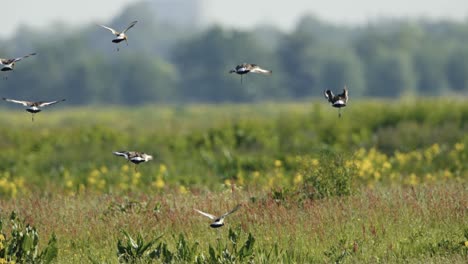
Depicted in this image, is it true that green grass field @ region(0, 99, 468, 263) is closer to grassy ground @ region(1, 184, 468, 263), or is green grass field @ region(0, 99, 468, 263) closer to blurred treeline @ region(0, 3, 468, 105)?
grassy ground @ region(1, 184, 468, 263)

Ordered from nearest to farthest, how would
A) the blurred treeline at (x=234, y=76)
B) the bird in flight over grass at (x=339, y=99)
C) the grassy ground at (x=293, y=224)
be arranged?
the bird in flight over grass at (x=339, y=99) → the grassy ground at (x=293, y=224) → the blurred treeline at (x=234, y=76)

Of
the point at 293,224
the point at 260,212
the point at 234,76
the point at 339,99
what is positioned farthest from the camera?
the point at 234,76

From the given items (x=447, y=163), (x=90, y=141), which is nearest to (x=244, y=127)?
(x=90, y=141)

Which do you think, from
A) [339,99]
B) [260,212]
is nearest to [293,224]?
[260,212]

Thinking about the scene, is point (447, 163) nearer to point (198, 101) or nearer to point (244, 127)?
point (244, 127)

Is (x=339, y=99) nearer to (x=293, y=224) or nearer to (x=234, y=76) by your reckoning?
(x=293, y=224)

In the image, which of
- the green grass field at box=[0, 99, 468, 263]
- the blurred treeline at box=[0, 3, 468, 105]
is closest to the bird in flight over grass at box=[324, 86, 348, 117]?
the green grass field at box=[0, 99, 468, 263]

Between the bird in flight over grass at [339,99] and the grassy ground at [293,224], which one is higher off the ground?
the bird in flight over grass at [339,99]

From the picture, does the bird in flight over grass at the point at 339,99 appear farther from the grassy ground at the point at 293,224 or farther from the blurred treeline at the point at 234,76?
the blurred treeline at the point at 234,76

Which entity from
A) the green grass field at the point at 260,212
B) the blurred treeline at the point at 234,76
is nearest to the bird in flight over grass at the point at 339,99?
the green grass field at the point at 260,212

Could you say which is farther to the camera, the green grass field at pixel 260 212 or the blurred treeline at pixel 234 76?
the blurred treeline at pixel 234 76

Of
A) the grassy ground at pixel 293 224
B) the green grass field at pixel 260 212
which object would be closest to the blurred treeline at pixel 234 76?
the green grass field at pixel 260 212

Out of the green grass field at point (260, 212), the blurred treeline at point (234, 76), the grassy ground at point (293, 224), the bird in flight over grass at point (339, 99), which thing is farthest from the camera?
the blurred treeline at point (234, 76)

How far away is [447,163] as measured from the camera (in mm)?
18125
